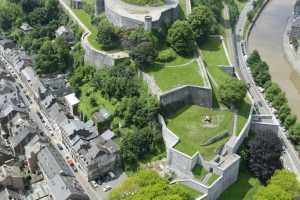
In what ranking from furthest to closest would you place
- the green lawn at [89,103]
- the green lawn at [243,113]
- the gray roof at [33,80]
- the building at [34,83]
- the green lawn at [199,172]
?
the gray roof at [33,80], the building at [34,83], the green lawn at [89,103], the green lawn at [243,113], the green lawn at [199,172]

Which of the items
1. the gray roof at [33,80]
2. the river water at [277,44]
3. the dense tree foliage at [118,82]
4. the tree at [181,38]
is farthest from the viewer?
the river water at [277,44]

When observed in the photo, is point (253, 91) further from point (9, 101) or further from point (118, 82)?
point (9, 101)

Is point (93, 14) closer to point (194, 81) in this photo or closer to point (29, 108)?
point (29, 108)

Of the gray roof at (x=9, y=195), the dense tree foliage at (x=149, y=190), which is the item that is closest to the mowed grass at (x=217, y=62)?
the dense tree foliage at (x=149, y=190)

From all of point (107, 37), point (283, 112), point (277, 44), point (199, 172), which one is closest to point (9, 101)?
point (107, 37)

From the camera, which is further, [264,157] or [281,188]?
[264,157]

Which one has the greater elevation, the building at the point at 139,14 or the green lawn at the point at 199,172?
the building at the point at 139,14

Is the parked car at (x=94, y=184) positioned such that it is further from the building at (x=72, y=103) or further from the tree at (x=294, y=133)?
the tree at (x=294, y=133)

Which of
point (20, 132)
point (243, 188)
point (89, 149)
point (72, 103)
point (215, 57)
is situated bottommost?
point (243, 188)
